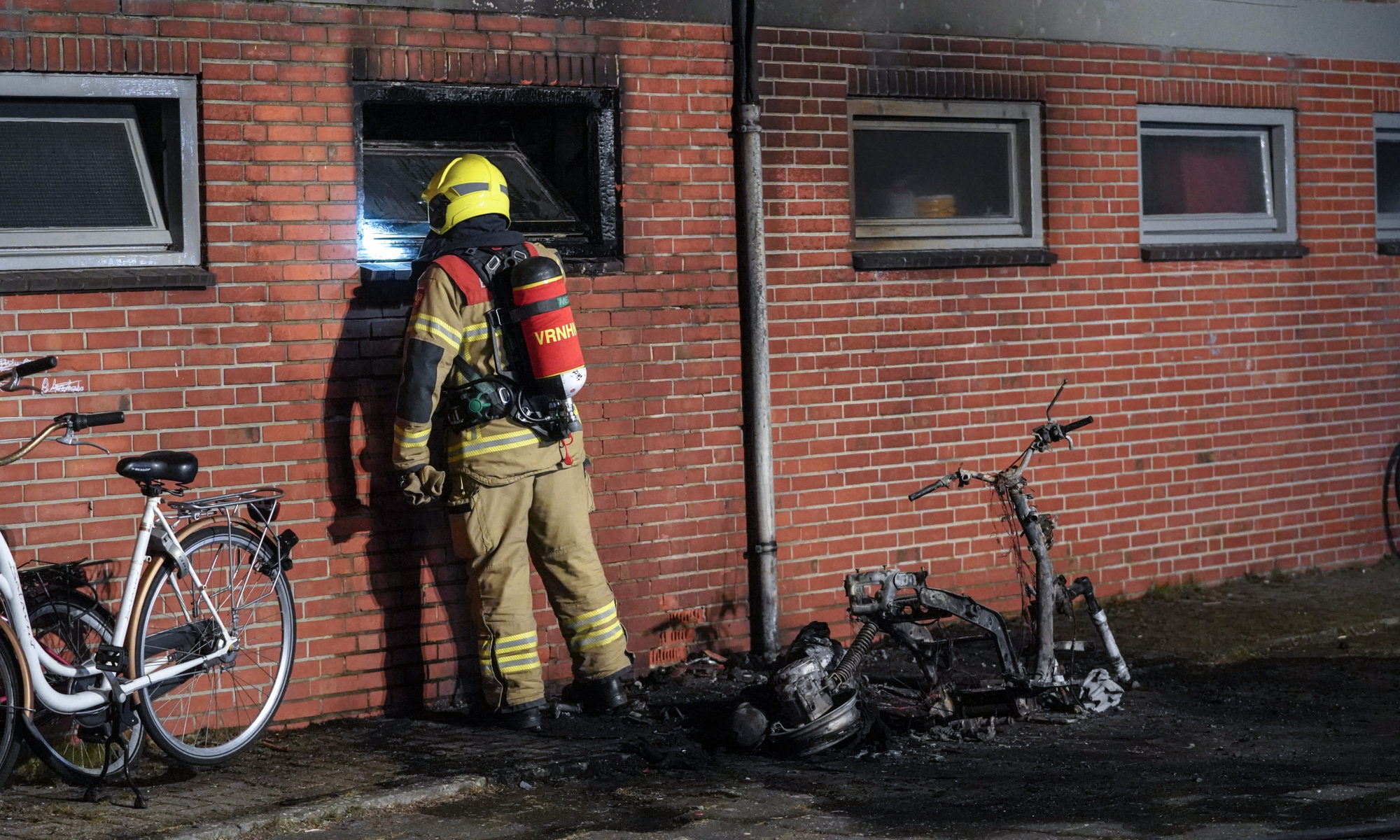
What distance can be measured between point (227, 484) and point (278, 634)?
650 mm

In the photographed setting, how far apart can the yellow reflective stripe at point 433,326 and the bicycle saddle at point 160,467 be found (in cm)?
101

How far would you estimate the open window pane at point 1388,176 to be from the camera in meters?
10.2

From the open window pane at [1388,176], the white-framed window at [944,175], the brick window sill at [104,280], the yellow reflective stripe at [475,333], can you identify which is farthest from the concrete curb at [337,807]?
the open window pane at [1388,176]

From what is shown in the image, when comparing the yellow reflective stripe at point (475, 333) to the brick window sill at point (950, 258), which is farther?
the brick window sill at point (950, 258)

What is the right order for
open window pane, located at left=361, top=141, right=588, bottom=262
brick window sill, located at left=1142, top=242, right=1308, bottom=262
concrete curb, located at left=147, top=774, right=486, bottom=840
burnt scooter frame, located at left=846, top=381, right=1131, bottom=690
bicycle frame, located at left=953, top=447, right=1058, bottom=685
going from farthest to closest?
brick window sill, located at left=1142, top=242, right=1308, bottom=262
open window pane, located at left=361, top=141, right=588, bottom=262
bicycle frame, located at left=953, top=447, right=1058, bottom=685
burnt scooter frame, located at left=846, top=381, right=1131, bottom=690
concrete curb, located at left=147, top=774, right=486, bottom=840

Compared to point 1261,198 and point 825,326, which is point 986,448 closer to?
point 825,326

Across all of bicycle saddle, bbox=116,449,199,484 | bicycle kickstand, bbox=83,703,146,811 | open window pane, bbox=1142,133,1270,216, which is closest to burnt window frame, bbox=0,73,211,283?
bicycle saddle, bbox=116,449,199,484

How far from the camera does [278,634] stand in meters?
6.45

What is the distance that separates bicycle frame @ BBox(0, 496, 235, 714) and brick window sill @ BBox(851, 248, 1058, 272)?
3.69m

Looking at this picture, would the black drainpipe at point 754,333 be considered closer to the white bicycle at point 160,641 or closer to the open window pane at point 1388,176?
the white bicycle at point 160,641

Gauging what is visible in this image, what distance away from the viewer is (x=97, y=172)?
6.31 m

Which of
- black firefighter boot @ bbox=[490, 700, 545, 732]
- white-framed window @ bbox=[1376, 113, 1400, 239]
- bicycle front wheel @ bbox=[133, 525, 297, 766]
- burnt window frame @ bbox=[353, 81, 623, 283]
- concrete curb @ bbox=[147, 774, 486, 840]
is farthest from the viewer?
white-framed window @ bbox=[1376, 113, 1400, 239]

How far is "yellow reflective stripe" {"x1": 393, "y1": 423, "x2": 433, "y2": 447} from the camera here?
20.4 feet

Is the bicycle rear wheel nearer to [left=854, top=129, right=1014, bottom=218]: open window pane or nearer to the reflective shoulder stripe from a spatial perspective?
the reflective shoulder stripe
